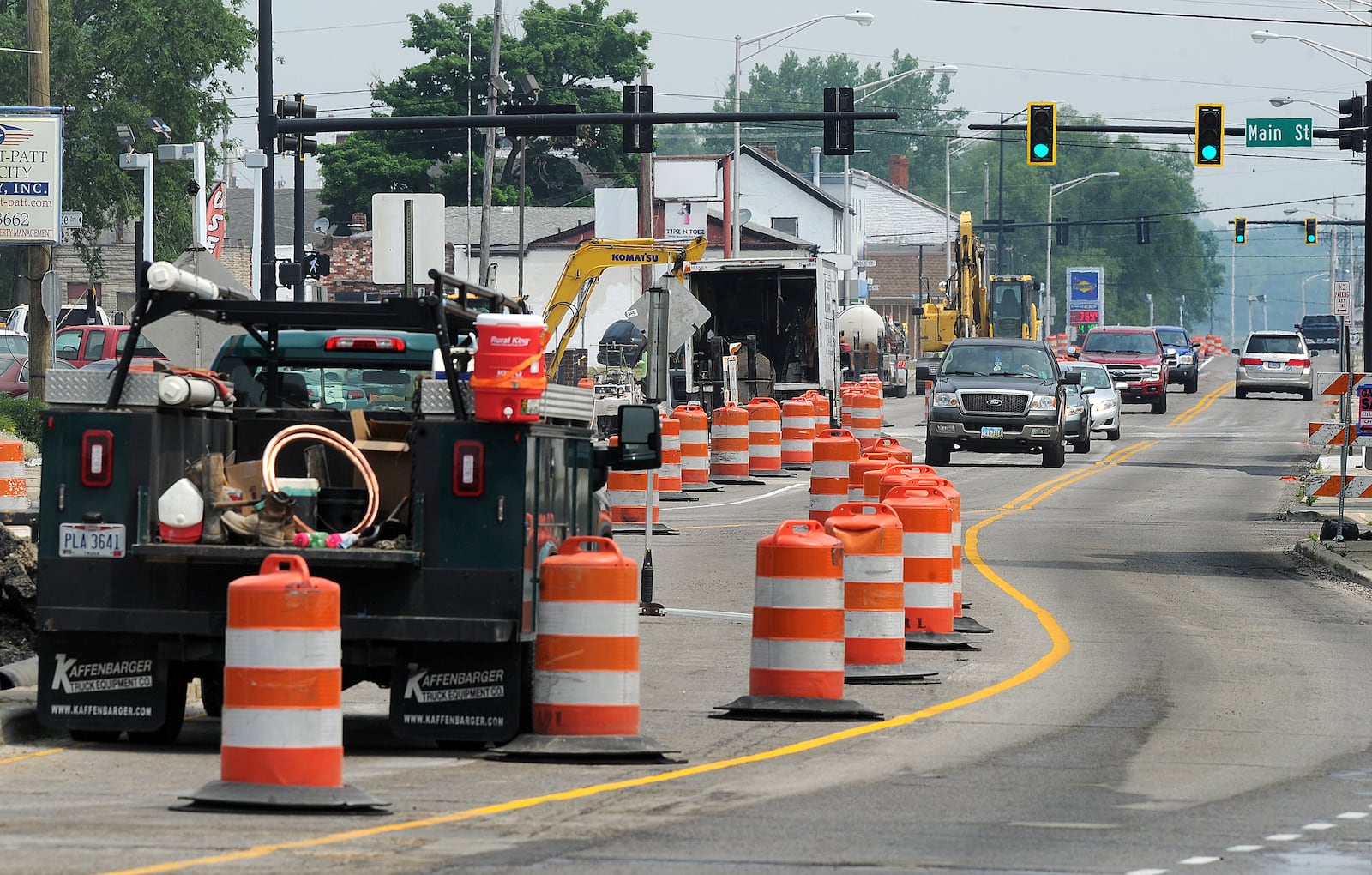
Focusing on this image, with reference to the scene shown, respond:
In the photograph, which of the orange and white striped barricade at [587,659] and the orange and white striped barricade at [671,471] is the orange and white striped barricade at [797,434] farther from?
the orange and white striped barricade at [587,659]

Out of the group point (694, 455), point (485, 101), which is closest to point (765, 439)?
point (694, 455)

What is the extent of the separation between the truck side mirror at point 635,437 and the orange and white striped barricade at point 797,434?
22.9 meters

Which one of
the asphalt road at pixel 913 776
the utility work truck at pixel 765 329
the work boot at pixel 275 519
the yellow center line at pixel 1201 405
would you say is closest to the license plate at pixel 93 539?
the work boot at pixel 275 519

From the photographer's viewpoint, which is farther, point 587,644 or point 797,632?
point 797,632

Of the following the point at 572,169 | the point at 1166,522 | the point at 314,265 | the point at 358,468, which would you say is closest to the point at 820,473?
the point at 1166,522

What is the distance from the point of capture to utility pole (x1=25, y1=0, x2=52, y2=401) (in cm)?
3098

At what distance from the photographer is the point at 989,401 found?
35031 mm

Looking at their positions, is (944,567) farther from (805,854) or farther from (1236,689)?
(805,854)

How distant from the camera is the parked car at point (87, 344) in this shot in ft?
124

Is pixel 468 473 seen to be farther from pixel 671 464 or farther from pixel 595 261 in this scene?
→ pixel 595 261

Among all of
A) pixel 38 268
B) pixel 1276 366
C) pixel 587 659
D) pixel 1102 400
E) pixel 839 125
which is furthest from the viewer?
pixel 1276 366

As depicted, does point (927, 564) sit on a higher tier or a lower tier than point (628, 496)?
higher

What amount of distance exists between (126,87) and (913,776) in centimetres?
6484

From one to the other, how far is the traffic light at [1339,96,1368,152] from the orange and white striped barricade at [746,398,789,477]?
36.1 ft
